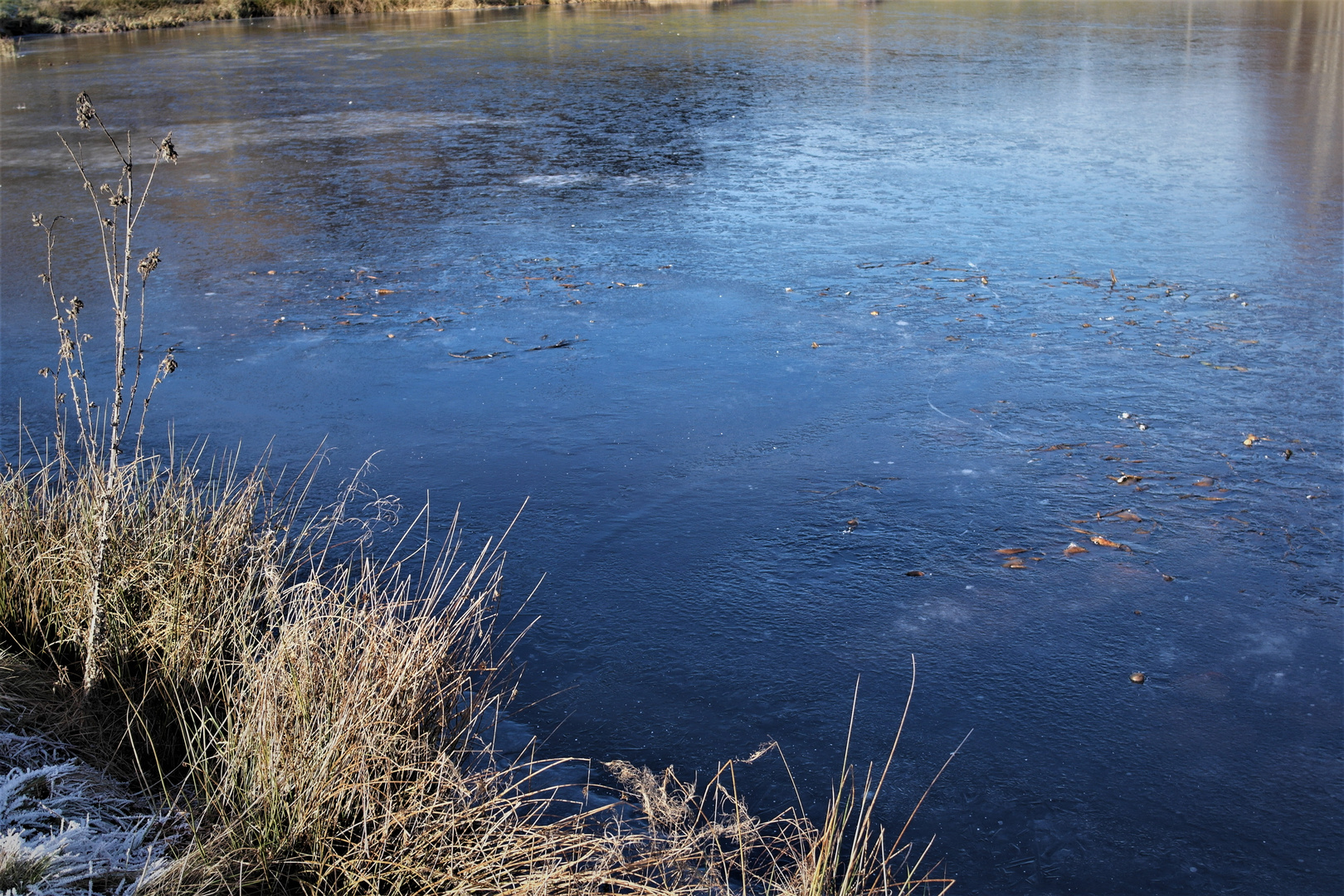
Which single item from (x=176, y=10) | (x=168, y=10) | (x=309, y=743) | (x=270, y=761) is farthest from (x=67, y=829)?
(x=176, y=10)

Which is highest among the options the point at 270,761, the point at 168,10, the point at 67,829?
the point at 168,10

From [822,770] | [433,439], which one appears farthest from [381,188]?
[822,770]

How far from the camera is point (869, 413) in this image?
6.27 meters

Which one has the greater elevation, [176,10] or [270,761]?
[176,10]

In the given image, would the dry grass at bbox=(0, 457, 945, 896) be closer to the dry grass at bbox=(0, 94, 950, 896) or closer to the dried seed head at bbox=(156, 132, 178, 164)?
the dry grass at bbox=(0, 94, 950, 896)

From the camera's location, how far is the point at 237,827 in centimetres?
283

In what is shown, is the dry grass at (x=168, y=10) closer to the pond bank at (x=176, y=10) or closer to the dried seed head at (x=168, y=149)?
the pond bank at (x=176, y=10)

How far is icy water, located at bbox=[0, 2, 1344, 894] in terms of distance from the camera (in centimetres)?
379

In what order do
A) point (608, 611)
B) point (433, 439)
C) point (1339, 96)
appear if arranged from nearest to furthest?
point (608, 611) → point (433, 439) → point (1339, 96)

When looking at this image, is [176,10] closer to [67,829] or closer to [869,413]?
[869,413]

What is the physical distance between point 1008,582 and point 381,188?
364 inches

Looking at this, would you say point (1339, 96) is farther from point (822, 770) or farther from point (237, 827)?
point (237, 827)

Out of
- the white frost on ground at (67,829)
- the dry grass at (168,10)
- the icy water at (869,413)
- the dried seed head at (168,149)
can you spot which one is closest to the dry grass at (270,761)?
the white frost on ground at (67,829)

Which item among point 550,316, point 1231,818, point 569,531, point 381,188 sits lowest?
point 1231,818
